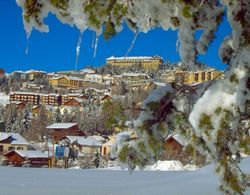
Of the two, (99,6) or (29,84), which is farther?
(29,84)

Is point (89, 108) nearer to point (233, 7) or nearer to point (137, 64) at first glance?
point (137, 64)

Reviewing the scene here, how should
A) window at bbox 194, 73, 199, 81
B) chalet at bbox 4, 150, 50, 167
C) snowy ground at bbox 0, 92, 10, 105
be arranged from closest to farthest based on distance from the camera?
window at bbox 194, 73, 199, 81
chalet at bbox 4, 150, 50, 167
snowy ground at bbox 0, 92, 10, 105

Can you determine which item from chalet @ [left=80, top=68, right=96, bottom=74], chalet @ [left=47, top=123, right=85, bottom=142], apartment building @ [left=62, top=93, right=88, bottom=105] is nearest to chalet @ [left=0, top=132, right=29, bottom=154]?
chalet @ [left=47, top=123, right=85, bottom=142]

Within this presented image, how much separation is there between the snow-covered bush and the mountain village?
0.27 meters

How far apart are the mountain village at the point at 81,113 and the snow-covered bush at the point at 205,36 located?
27 cm

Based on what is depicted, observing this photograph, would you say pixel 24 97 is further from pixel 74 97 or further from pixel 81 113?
pixel 81 113

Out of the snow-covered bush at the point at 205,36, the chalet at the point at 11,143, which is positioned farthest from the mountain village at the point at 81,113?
the snow-covered bush at the point at 205,36

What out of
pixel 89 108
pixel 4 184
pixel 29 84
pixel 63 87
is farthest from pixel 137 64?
pixel 4 184

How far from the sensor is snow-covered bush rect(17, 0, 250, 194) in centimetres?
251

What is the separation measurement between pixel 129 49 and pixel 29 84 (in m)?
132

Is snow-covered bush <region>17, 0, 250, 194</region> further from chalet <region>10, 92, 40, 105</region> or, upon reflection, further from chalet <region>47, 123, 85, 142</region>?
chalet <region>10, 92, 40, 105</region>

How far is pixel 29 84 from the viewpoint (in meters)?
132

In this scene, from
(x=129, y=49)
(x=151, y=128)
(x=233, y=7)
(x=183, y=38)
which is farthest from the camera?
(x=151, y=128)

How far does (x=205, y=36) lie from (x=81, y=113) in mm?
80484
